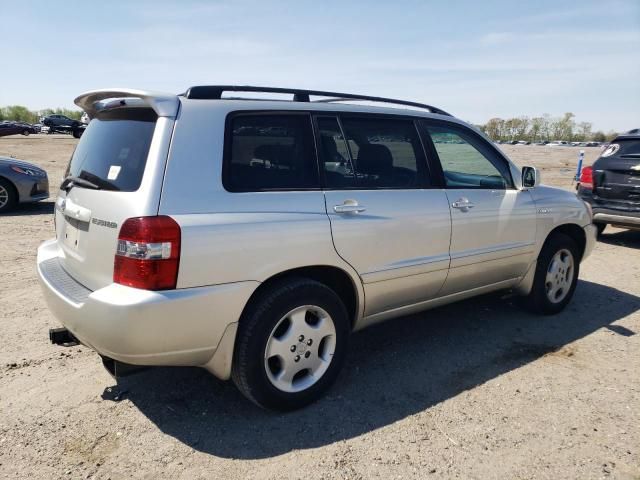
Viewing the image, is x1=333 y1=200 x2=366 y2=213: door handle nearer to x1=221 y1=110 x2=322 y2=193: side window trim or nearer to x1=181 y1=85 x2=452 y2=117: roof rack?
x1=221 y1=110 x2=322 y2=193: side window trim

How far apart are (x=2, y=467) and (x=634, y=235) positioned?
379 inches

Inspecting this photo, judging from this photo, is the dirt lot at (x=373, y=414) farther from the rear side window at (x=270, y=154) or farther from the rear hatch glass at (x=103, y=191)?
the rear side window at (x=270, y=154)

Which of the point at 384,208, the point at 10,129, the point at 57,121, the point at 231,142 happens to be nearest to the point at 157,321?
the point at 231,142

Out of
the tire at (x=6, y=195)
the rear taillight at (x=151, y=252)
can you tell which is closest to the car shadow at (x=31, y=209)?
the tire at (x=6, y=195)

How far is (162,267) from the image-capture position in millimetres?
2301

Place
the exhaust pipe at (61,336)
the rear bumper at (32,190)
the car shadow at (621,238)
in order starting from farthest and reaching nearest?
the rear bumper at (32,190)
the car shadow at (621,238)
the exhaust pipe at (61,336)

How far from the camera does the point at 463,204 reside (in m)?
3.59

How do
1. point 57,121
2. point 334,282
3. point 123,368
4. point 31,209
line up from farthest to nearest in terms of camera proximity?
point 57,121 → point 31,209 → point 334,282 → point 123,368

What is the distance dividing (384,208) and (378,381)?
1.20 meters

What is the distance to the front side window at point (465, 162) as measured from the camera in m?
3.70

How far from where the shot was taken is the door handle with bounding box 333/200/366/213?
9.54 ft

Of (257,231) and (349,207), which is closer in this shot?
(257,231)

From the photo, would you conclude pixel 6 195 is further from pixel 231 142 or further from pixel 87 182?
pixel 231 142

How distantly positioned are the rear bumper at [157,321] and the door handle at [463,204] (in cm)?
175
